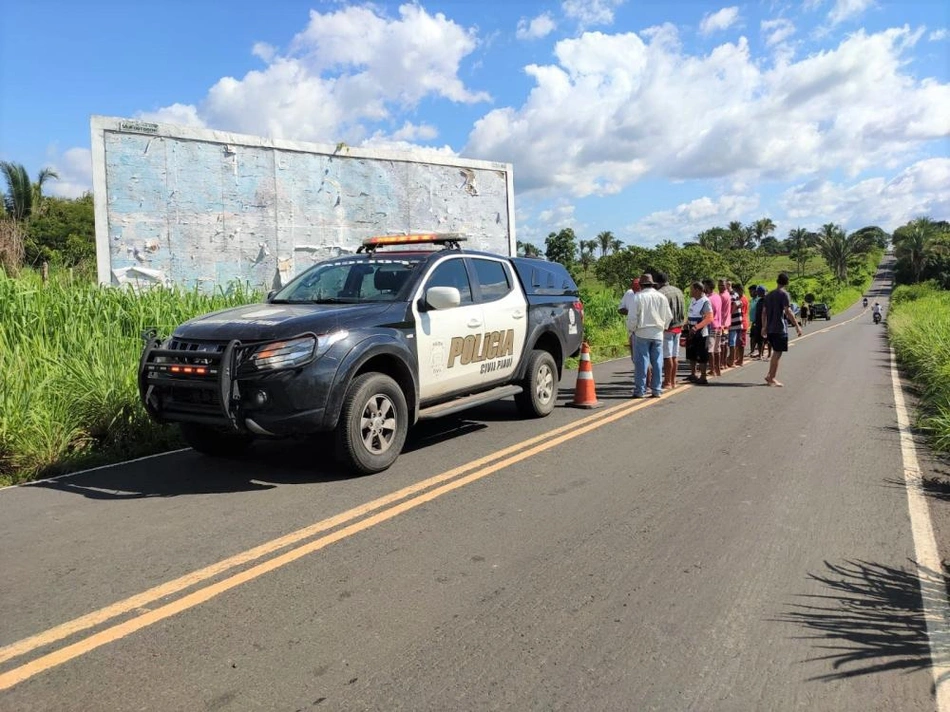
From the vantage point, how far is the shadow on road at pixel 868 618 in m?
3.16

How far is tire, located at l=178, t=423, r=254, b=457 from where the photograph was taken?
663cm

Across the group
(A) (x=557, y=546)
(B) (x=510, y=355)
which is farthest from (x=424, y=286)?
(A) (x=557, y=546)

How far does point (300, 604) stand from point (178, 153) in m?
12.5

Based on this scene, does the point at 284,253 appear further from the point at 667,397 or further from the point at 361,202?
the point at 667,397

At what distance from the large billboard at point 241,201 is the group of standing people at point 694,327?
726 centimetres

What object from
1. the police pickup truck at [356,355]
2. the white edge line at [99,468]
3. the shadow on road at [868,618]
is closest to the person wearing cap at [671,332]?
the police pickup truck at [356,355]

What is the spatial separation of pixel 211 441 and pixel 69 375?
2.06 metres

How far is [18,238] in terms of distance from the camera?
11.4 m

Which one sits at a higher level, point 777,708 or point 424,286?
point 424,286

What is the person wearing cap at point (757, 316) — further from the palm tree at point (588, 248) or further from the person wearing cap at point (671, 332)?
the palm tree at point (588, 248)

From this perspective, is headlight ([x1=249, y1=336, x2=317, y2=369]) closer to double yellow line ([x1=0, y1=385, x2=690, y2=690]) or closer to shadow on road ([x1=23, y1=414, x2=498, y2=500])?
shadow on road ([x1=23, y1=414, x2=498, y2=500])

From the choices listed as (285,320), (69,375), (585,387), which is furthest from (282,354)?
(585,387)

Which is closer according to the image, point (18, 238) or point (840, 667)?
point (840, 667)

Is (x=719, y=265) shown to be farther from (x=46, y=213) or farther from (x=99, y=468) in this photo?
(x=99, y=468)
